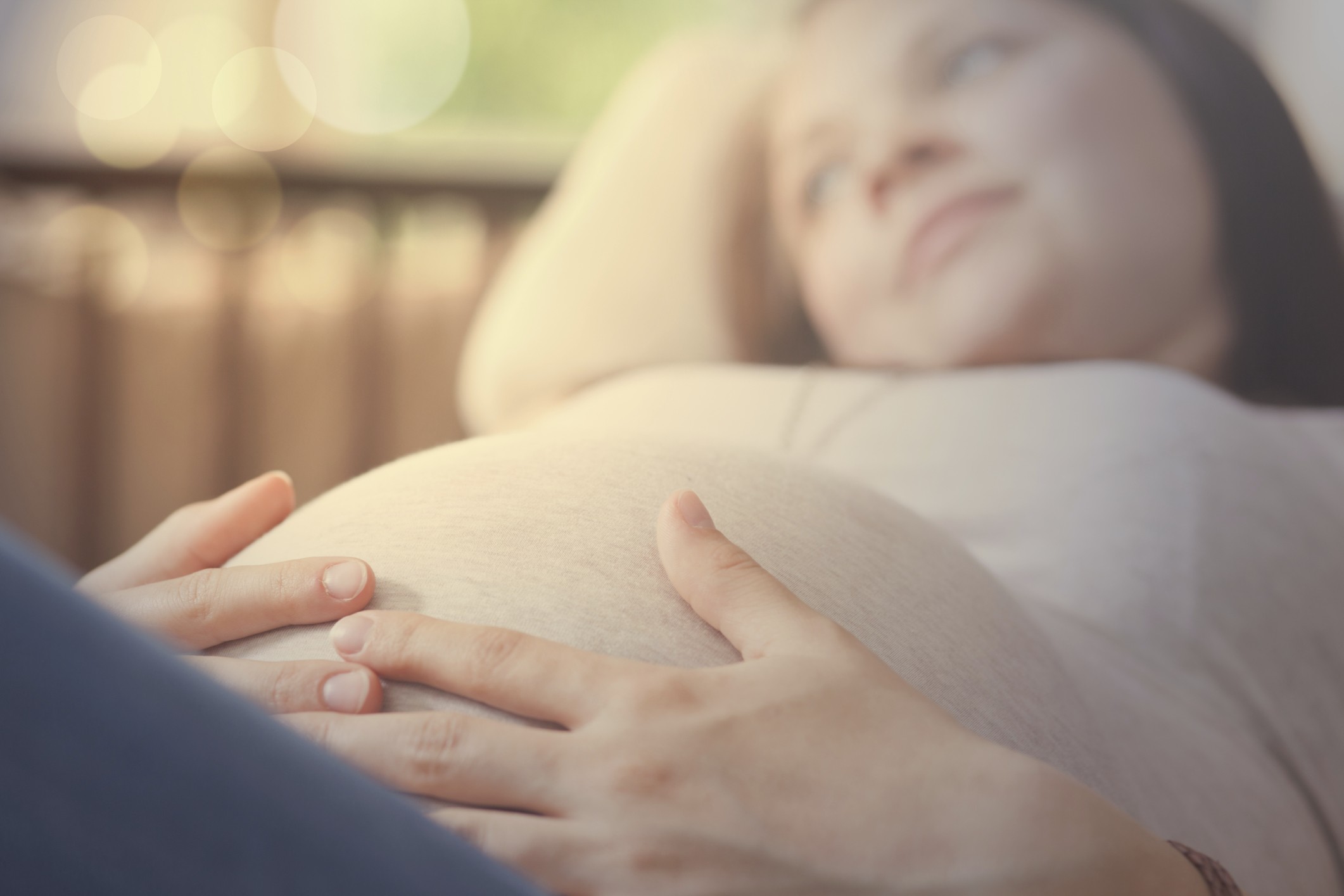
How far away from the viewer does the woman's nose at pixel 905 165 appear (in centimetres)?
99

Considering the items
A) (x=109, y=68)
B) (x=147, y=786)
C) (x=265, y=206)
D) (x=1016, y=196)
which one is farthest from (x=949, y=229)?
(x=109, y=68)

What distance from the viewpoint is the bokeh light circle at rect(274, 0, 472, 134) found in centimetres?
188

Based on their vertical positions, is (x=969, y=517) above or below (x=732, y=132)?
below

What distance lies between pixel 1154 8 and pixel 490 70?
1.23 metres

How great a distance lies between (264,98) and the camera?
1862 mm

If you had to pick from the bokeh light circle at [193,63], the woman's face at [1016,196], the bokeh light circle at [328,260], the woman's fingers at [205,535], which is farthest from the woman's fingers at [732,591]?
the bokeh light circle at [193,63]

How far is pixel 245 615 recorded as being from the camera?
0.39 metres

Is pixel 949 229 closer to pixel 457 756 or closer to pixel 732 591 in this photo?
pixel 732 591

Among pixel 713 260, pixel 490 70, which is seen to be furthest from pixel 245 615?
pixel 490 70

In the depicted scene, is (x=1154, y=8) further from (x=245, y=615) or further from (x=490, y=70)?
(x=490, y=70)

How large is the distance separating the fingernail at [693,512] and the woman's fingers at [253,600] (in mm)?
128

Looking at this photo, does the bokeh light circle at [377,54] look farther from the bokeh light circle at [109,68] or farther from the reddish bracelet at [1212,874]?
the reddish bracelet at [1212,874]

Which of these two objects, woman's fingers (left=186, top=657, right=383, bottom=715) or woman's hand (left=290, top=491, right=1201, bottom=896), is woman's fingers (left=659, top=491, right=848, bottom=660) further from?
woman's fingers (left=186, top=657, right=383, bottom=715)

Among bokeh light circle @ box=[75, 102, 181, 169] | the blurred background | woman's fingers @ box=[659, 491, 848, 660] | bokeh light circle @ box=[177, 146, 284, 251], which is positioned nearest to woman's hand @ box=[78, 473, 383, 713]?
woman's fingers @ box=[659, 491, 848, 660]
